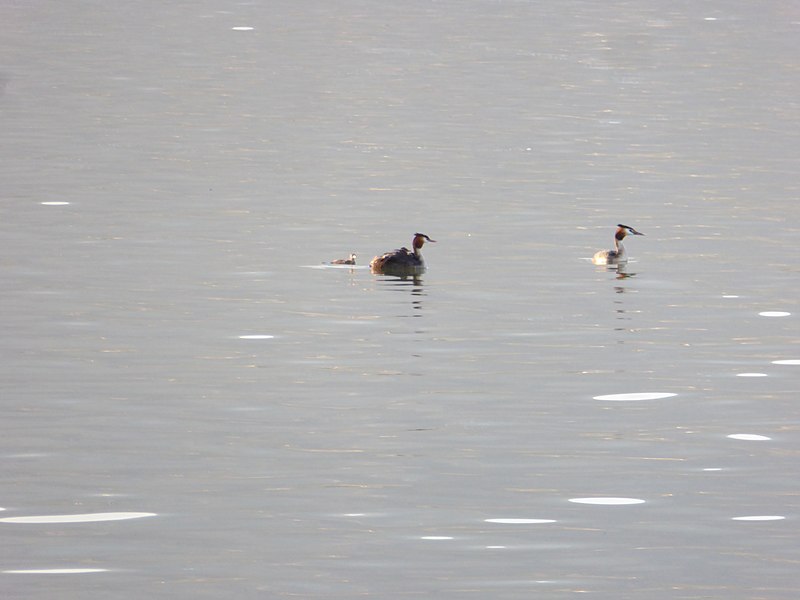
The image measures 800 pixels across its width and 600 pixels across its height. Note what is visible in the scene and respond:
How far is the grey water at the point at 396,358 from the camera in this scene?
12.1 meters

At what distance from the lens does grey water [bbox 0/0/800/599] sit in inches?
476

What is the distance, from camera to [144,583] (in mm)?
11305

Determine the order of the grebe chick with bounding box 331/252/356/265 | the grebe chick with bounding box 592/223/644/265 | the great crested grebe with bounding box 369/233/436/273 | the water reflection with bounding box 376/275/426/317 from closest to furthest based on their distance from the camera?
1. the water reflection with bounding box 376/275/426/317
2. the great crested grebe with bounding box 369/233/436/273
3. the grebe chick with bounding box 331/252/356/265
4. the grebe chick with bounding box 592/223/644/265

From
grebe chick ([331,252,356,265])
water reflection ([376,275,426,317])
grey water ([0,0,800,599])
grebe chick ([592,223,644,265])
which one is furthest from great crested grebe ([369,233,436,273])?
grebe chick ([592,223,644,265])

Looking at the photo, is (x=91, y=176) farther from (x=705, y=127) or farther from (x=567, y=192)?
(x=705, y=127)

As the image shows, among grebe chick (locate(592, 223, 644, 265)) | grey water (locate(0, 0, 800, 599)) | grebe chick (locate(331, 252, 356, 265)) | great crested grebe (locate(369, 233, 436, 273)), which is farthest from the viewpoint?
grebe chick (locate(592, 223, 644, 265))

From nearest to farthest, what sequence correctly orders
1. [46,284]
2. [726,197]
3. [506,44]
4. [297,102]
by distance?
[46,284] < [726,197] < [297,102] < [506,44]

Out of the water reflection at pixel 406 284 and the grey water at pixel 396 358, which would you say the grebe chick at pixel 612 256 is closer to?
the grey water at pixel 396 358

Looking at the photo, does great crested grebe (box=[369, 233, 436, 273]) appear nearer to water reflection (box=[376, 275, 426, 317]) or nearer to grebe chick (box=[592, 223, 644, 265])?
water reflection (box=[376, 275, 426, 317])

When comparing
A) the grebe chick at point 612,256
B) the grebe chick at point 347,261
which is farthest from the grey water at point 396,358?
the grebe chick at point 612,256

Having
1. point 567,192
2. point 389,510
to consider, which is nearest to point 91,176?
point 567,192

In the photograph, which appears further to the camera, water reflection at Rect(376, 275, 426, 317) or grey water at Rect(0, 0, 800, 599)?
water reflection at Rect(376, 275, 426, 317)

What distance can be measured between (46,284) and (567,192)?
12624 mm

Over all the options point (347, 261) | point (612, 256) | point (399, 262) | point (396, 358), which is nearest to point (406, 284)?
point (399, 262)
